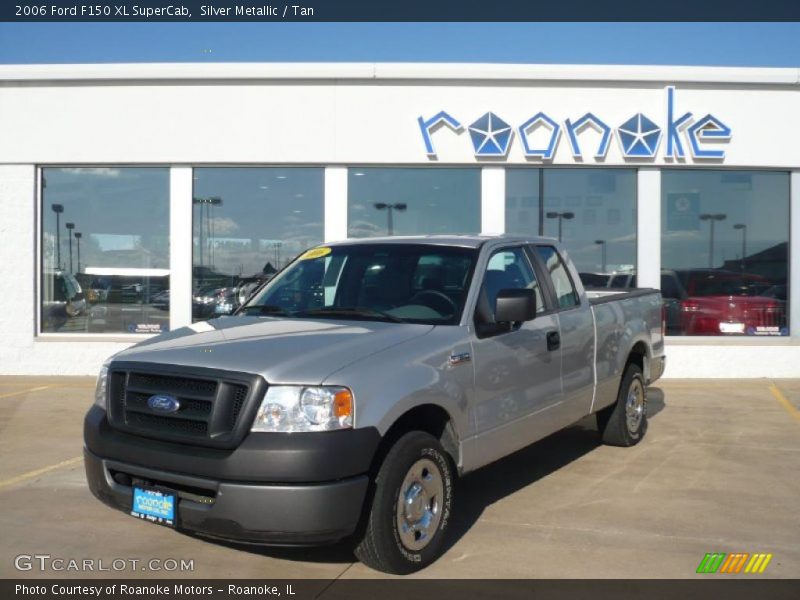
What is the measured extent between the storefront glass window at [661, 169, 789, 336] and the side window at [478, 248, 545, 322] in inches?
298

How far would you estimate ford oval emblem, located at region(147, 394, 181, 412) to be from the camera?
426 centimetres

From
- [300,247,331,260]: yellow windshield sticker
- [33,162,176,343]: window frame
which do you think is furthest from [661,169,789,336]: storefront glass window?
[300,247,331,260]: yellow windshield sticker

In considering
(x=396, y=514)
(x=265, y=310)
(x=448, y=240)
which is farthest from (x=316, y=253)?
(x=396, y=514)

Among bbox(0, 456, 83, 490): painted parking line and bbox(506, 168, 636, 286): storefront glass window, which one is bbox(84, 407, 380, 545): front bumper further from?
bbox(506, 168, 636, 286): storefront glass window

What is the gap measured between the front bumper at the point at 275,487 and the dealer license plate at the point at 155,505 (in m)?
0.05

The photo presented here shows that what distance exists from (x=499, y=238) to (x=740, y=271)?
8.46 meters

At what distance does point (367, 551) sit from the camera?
4332mm

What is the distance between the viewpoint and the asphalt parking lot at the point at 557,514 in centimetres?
475

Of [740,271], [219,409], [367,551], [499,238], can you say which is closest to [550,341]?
[499,238]

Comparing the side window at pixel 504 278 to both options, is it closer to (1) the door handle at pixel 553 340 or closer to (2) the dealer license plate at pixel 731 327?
(1) the door handle at pixel 553 340

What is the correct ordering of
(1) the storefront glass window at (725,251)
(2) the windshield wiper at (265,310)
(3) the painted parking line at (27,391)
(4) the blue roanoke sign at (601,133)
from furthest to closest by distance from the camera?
1. (1) the storefront glass window at (725,251)
2. (4) the blue roanoke sign at (601,133)
3. (3) the painted parking line at (27,391)
4. (2) the windshield wiper at (265,310)

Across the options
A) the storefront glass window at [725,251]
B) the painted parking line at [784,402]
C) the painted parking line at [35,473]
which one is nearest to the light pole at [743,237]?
the storefront glass window at [725,251]

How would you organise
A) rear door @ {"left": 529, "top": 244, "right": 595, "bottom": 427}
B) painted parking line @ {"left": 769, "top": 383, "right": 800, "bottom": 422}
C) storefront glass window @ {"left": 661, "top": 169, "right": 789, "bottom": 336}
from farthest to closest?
1. storefront glass window @ {"left": 661, "top": 169, "right": 789, "bottom": 336}
2. painted parking line @ {"left": 769, "top": 383, "right": 800, "bottom": 422}
3. rear door @ {"left": 529, "top": 244, "right": 595, "bottom": 427}

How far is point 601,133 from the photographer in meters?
12.9
